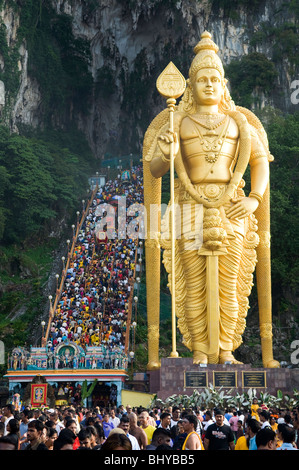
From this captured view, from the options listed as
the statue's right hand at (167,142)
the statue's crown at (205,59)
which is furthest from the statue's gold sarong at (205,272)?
the statue's crown at (205,59)

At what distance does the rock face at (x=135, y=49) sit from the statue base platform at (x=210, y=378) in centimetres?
2040

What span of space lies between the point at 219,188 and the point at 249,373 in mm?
3282

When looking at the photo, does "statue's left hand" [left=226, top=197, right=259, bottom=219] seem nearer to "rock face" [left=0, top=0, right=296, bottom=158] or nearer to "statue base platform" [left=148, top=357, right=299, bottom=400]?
"statue base platform" [left=148, top=357, right=299, bottom=400]

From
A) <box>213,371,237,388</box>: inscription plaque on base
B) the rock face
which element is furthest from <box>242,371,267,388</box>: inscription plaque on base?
the rock face

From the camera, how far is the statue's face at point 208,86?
1353cm

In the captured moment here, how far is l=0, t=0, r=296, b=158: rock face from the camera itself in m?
33.9

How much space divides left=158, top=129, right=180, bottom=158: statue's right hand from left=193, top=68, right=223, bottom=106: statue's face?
3.96 ft

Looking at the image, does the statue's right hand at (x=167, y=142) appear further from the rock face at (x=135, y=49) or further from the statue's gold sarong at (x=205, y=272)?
the rock face at (x=135, y=49)

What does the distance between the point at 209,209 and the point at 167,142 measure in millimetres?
1422

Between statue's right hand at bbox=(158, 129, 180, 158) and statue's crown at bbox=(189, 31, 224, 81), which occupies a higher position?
statue's crown at bbox=(189, 31, 224, 81)

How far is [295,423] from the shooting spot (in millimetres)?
5727

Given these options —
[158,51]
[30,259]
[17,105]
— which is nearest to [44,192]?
[30,259]

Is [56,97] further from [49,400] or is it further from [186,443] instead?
[186,443]

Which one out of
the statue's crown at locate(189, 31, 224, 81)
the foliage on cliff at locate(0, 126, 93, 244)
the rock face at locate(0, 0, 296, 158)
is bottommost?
the statue's crown at locate(189, 31, 224, 81)
